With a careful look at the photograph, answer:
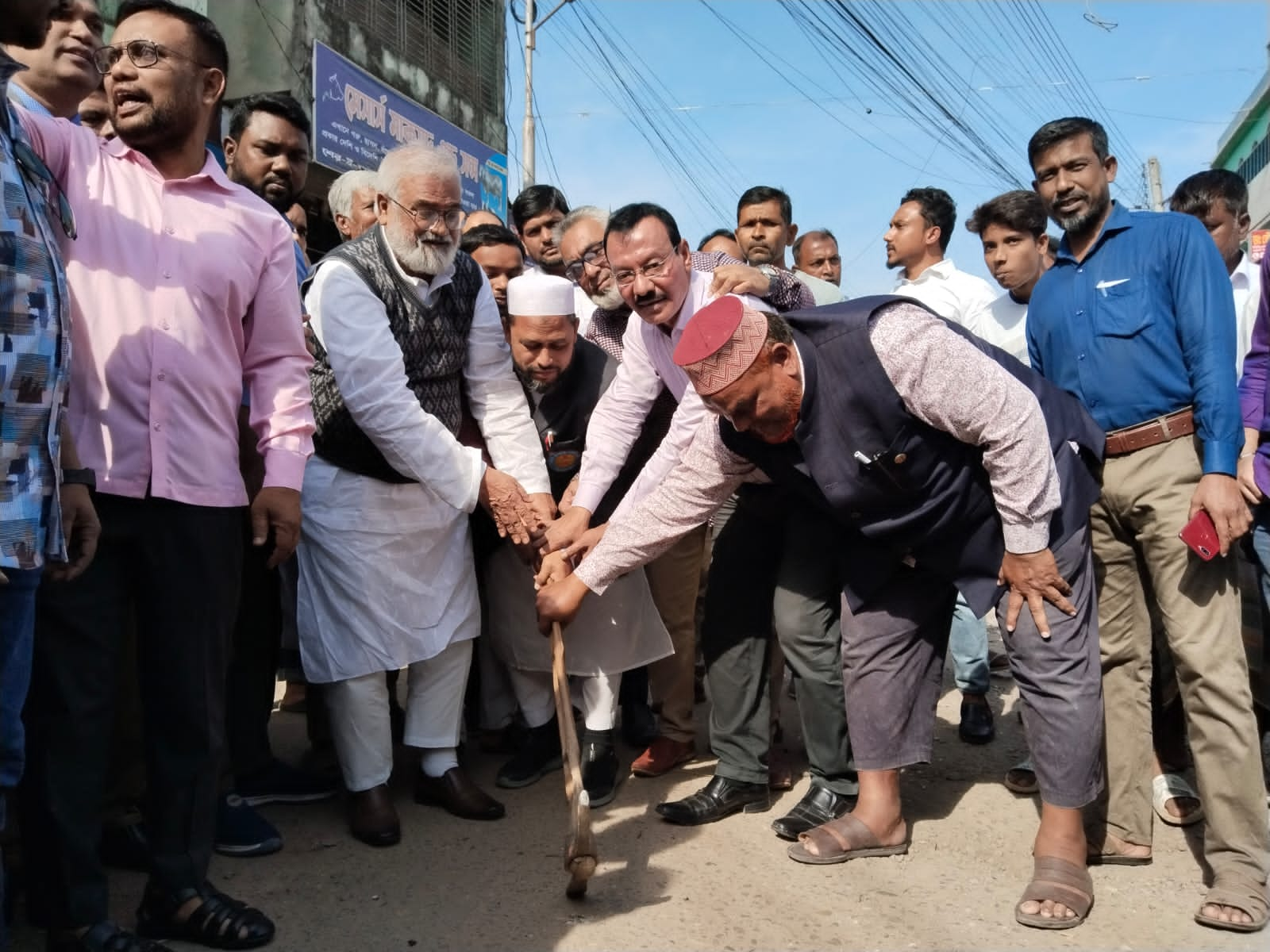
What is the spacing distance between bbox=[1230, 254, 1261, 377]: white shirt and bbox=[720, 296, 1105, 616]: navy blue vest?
1.58 meters

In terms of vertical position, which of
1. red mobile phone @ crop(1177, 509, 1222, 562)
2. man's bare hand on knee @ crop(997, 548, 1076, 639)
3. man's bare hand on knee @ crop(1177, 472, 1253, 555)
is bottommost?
man's bare hand on knee @ crop(997, 548, 1076, 639)

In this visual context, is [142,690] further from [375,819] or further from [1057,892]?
[1057,892]

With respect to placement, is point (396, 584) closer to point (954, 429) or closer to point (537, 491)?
point (537, 491)

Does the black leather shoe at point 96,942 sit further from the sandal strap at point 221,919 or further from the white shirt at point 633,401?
the white shirt at point 633,401

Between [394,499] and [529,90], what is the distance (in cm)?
1293

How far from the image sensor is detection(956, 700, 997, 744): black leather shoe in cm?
418

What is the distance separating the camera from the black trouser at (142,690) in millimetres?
2229

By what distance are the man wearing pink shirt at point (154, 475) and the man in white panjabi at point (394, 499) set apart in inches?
24.6

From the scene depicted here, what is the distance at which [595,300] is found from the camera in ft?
13.8

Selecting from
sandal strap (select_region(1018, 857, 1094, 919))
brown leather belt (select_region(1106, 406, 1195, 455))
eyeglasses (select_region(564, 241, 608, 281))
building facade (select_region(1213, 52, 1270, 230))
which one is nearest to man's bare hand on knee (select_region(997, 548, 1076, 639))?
brown leather belt (select_region(1106, 406, 1195, 455))

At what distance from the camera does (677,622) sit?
4.01 m

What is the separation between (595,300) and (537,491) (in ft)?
3.23

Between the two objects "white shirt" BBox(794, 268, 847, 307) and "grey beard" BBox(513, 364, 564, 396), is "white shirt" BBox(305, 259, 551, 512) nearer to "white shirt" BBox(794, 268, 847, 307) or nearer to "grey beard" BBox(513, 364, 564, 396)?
"grey beard" BBox(513, 364, 564, 396)

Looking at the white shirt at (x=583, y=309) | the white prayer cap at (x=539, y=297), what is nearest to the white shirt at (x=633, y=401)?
the white prayer cap at (x=539, y=297)
